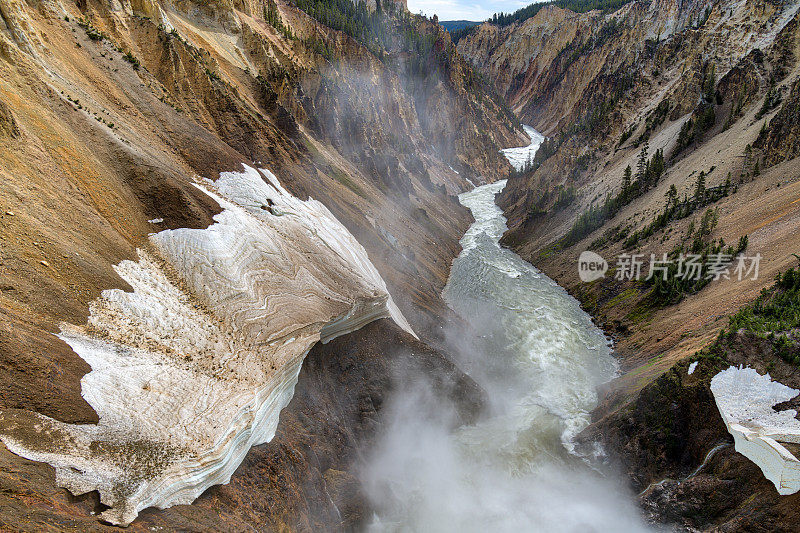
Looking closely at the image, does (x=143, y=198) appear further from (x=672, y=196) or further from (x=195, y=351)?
(x=672, y=196)

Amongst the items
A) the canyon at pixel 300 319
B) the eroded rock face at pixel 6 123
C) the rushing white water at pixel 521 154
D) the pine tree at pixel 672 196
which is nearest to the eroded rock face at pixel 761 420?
the canyon at pixel 300 319

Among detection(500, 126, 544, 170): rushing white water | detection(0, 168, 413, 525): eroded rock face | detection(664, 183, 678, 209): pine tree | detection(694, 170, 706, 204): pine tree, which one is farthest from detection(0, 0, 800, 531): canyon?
detection(500, 126, 544, 170): rushing white water

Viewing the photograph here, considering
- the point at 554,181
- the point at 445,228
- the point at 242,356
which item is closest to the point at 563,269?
the point at 445,228

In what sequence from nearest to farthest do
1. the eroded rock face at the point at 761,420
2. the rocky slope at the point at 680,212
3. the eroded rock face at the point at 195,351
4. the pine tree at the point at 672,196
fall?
the eroded rock face at the point at 195,351 < the eroded rock face at the point at 761,420 < the rocky slope at the point at 680,212 < the pine tree at the point at 672,196

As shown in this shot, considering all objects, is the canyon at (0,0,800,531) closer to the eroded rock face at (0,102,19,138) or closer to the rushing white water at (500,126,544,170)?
the eroded rock face at (0,102,19,138)

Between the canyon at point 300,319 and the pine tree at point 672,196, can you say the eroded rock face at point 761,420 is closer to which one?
the canyon at point 300,319

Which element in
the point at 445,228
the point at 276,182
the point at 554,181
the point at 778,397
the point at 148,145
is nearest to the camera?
the point at 778,397

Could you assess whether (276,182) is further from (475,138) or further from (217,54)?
(475,138)
